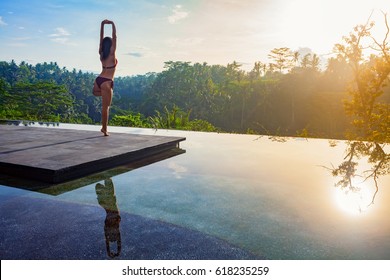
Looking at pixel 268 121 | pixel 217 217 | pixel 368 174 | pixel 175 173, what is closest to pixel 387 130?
pixel 368 174

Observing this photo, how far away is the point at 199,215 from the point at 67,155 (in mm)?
2316

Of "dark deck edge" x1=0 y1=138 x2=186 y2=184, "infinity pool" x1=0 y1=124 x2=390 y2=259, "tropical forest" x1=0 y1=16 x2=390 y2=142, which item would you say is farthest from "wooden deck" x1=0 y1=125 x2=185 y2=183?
"tropical forest" x1=0 y1=16 x2=390 y2=142

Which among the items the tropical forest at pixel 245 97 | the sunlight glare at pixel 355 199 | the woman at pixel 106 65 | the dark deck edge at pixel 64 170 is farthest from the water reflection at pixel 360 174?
the tropical forest at pixel 245 97

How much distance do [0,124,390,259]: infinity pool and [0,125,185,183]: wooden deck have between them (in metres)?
0.17

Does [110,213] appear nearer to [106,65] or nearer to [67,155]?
[67,155]

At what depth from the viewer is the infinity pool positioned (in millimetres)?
1897

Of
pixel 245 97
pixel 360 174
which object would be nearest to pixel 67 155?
pixel 360 174

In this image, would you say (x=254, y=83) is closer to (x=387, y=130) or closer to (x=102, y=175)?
(x=387, y=130)

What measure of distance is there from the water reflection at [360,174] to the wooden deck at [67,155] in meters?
2.74

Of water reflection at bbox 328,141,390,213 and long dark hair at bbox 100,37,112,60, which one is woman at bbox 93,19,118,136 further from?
water reflection at bbox 328,141,390,213

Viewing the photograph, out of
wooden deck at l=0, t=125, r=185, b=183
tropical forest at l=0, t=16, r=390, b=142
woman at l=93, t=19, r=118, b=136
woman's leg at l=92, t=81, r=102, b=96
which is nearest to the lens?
wooden deck at l=0, t=125, r=185, b=183

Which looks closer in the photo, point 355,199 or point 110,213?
point 110,213

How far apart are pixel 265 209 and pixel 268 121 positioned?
1762 inches

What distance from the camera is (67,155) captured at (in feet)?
13.0
